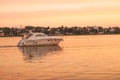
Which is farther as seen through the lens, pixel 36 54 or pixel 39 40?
pixel 39 40

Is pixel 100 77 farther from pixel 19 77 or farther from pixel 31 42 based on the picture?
pixel 31 42

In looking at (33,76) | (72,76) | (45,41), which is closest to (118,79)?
(72,76)

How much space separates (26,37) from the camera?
6950cm

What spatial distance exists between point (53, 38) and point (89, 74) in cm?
4389

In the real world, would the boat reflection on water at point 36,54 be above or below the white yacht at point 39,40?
below

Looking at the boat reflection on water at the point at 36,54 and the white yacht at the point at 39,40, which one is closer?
the boat reflection on water at the point at 36,54

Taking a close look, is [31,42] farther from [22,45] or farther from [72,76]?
[72,76]

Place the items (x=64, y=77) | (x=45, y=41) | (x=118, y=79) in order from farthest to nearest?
(x=45, y=41) < (x=64, y=77) < (x=118, y=79)

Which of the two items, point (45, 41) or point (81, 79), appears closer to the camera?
point (81, 79)

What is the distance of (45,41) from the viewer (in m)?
67.2

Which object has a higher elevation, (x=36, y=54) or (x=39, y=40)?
(x=39, y=40)

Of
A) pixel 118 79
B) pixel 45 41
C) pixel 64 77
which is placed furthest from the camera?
pixel 45 41

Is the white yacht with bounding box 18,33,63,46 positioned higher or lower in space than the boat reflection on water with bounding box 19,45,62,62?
higher

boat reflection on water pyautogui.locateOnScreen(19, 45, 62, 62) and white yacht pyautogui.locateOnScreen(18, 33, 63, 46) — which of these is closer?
boat reflection on water pyautogui.locateOnScreen(19, 45, 62, 62)
